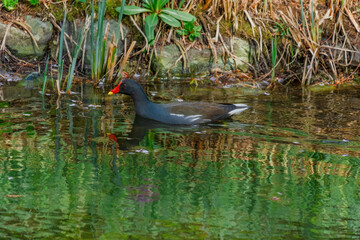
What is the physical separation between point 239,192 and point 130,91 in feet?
10.4

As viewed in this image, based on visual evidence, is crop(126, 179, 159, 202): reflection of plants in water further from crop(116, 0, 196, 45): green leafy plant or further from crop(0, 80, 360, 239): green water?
crop(116, 0, 196, 45): green leafy plant

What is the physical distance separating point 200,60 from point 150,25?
3.64ft

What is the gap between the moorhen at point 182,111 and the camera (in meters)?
6.67

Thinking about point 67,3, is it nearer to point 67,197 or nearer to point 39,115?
point 39,115

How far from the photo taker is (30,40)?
9352 mm

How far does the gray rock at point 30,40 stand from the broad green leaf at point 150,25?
5.30 feet

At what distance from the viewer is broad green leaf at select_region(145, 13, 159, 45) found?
29.7ft

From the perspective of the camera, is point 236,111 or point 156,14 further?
point 156,14

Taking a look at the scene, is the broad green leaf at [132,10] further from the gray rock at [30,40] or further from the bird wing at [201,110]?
the bird wing at [201,110]

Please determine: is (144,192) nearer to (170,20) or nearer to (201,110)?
(201,110)

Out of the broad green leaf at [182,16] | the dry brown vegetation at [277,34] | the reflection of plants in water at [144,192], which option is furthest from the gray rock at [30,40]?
the reflection of plants in water at [144,192]

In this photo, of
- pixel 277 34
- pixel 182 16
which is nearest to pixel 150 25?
pixel 182 16

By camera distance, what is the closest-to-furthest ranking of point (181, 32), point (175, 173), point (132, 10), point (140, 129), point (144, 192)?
point (144, 192)
point (175, 173)
point (140, 129)
point (132, 10)
point (181, 32)

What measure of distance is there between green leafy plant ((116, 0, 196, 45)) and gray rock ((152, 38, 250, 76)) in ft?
1.35
